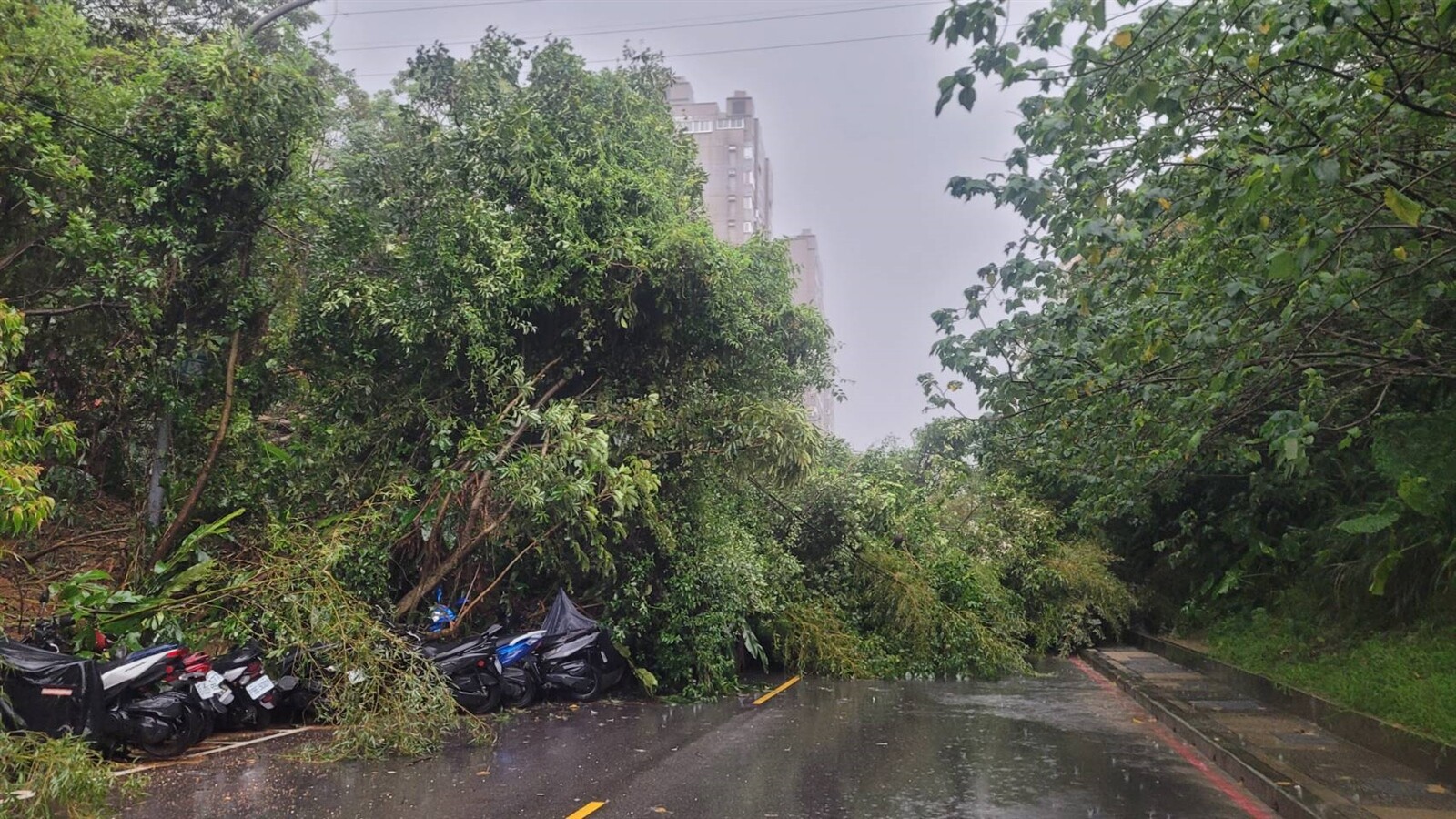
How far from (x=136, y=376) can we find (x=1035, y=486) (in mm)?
20069

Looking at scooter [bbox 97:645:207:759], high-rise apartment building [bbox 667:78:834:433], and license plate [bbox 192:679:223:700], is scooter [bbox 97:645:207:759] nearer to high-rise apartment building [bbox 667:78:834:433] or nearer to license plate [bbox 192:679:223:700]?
license plate [bbox 192:679:223:700]

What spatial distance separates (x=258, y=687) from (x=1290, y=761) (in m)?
10.3

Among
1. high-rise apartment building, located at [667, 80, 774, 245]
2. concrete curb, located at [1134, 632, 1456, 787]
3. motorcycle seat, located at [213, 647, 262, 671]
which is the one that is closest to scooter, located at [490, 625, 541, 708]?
motorcycle seat, located at [213, 647, 262, 671]

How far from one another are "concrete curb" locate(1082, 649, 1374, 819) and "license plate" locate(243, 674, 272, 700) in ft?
31.8

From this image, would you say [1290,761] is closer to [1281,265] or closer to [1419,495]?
[1419,495]

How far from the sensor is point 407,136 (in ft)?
57.2

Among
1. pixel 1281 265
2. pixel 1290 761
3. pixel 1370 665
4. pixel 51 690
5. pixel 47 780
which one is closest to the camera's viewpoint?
pixel 1281 265

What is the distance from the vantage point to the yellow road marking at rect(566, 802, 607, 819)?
7.31 meters

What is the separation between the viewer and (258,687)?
10.5m

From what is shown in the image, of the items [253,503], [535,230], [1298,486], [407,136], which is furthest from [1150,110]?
[407,136]

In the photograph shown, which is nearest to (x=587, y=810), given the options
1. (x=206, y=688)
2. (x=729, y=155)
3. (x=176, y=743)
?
(x=176, y=743)

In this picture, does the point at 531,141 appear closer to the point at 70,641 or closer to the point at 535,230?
the point at 535,230

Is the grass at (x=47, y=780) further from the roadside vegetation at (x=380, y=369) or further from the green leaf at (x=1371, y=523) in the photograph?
the green leaf at (x=1371, y=523)

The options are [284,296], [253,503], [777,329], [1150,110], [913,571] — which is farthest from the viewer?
[913,571]
